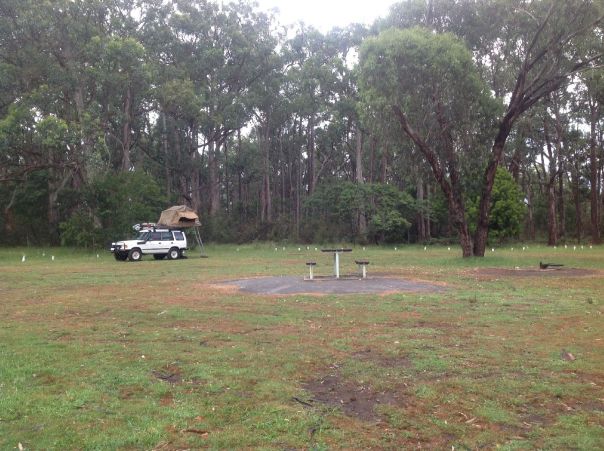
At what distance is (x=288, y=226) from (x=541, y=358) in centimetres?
3939

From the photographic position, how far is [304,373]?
6.02 m

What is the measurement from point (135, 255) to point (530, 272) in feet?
61.8

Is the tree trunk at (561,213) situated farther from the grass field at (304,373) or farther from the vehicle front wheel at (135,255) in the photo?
the grass field at (304,373)

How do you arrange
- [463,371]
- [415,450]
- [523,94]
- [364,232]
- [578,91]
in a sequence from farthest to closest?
[364,232]
[578,91]
[523,94]
[463,371]
[415,450]

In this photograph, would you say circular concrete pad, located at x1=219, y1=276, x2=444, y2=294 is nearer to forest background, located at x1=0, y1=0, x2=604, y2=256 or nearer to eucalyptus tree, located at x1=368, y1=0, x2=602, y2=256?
forest background, located at x1=0, y1=0, x2=604, y2=256

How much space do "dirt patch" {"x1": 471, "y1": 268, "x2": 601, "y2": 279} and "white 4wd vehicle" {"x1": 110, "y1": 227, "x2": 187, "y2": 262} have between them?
16.4 metres

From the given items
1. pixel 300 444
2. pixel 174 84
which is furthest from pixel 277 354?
pixel 174 84

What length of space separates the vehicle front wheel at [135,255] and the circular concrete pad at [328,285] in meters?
13.5

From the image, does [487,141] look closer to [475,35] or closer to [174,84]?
[475,35]

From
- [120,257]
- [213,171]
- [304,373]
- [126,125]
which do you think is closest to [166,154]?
[213,171]

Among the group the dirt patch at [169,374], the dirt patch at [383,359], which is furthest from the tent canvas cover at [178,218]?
the dirt patch at [169,374]

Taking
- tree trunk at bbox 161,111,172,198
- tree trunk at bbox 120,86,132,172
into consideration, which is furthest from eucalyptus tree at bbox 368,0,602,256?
tree trunk at bbox 161,111,172,198

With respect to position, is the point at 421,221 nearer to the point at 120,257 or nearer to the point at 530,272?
the point at 120,257

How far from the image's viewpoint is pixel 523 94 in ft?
69.2
